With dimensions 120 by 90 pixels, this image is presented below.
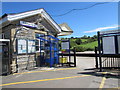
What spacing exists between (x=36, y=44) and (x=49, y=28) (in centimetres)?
252

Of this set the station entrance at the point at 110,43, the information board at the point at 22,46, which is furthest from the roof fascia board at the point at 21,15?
the station entrance at the point at 110,43

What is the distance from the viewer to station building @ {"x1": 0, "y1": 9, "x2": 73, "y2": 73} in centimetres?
761

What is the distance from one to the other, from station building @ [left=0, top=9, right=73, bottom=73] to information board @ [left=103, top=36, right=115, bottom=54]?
5112mm

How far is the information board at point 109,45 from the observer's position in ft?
22.4

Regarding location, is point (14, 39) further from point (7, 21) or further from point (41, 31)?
point (41, 31)

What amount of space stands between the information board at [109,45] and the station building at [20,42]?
16.8ft

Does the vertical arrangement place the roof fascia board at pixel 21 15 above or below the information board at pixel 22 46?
above

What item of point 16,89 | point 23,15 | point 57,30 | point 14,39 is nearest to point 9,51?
point 14,39

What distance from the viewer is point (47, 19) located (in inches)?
433

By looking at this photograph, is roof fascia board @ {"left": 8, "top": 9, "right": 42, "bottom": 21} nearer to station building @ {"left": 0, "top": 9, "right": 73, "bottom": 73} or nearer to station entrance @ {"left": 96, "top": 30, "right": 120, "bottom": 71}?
station building @ {"left": 0, "top": 9, "right": 73, "bottom": 73}

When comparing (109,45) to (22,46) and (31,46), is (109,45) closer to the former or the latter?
(31,46)

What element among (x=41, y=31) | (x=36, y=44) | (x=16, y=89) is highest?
(x=41, y=31)

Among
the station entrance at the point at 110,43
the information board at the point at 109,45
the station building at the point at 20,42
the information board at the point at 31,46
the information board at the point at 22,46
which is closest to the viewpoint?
the station entrance at the point at 110,43

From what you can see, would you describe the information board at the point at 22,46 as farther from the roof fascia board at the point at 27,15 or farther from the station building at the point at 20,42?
the roof fascia board at the point at 27,15
